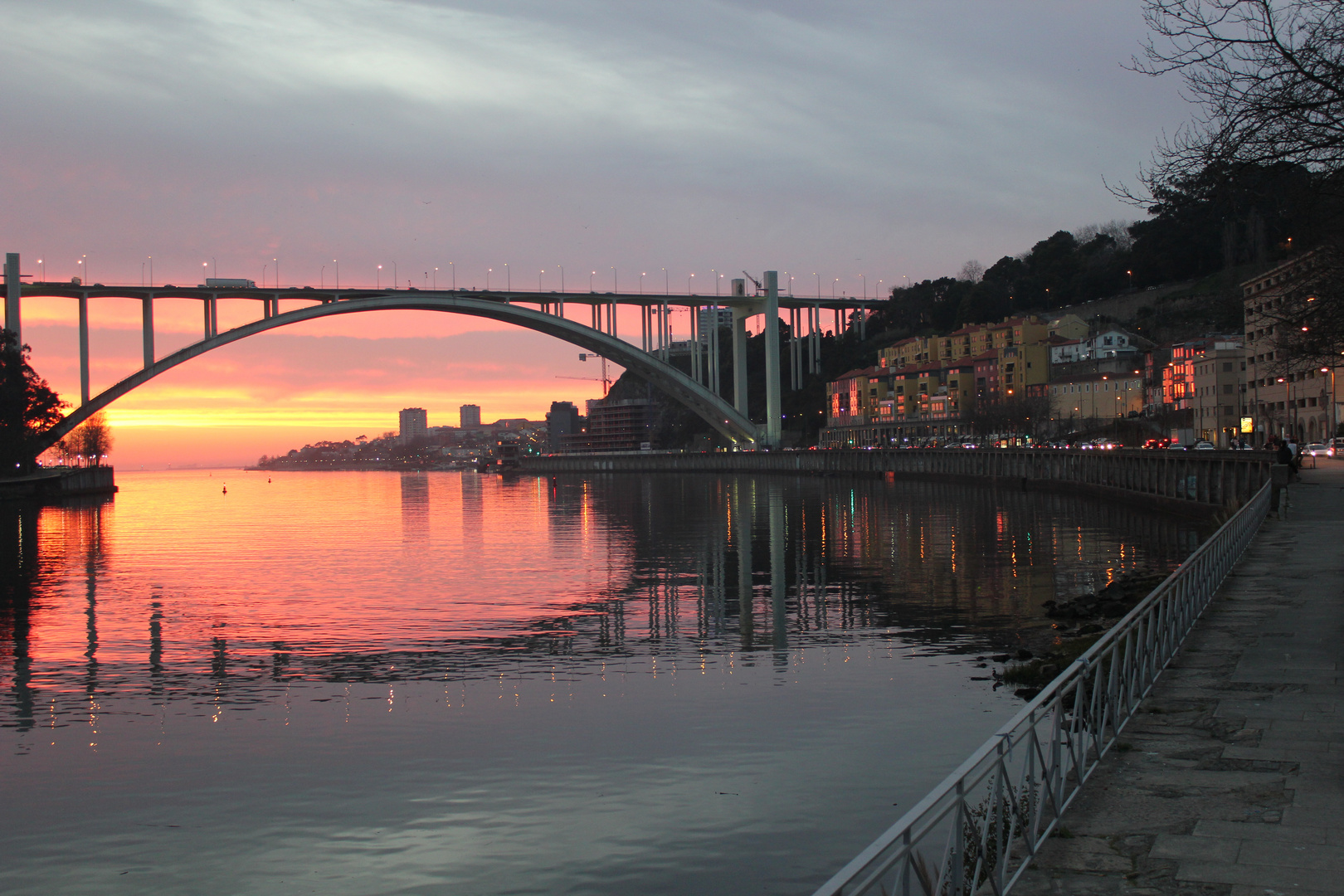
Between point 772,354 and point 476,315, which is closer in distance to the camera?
point 476,315

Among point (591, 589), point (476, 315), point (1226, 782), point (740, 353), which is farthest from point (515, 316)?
point (1226, 782)

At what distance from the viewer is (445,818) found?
9.41m

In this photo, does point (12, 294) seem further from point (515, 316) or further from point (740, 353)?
point (740, 353)

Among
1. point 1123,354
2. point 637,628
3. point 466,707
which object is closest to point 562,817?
point 466,707

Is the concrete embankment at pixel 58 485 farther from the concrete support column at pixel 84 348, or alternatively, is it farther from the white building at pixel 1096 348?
the white building at pixel 1096 348

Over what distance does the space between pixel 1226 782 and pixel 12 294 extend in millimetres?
74078

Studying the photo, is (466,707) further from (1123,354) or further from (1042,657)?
(1123,354)

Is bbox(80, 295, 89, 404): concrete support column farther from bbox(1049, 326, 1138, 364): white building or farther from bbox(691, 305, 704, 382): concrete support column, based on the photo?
bbox(1049, 326, 1138, 364): white building

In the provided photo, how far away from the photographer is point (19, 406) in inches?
2525

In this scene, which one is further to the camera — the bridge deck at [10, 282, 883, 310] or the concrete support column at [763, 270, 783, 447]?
the concrete support column at [763, 270, 783, 447]

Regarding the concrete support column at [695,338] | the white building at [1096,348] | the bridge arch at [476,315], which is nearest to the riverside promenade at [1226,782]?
the bridge arch at [476,315]

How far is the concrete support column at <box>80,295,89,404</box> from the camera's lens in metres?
66.7

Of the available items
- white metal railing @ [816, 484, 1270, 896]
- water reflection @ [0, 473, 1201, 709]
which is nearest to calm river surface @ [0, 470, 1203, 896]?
water reflection @ [0, 473, 1201, 709]

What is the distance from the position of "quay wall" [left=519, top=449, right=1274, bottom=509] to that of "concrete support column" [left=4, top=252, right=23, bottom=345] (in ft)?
185
